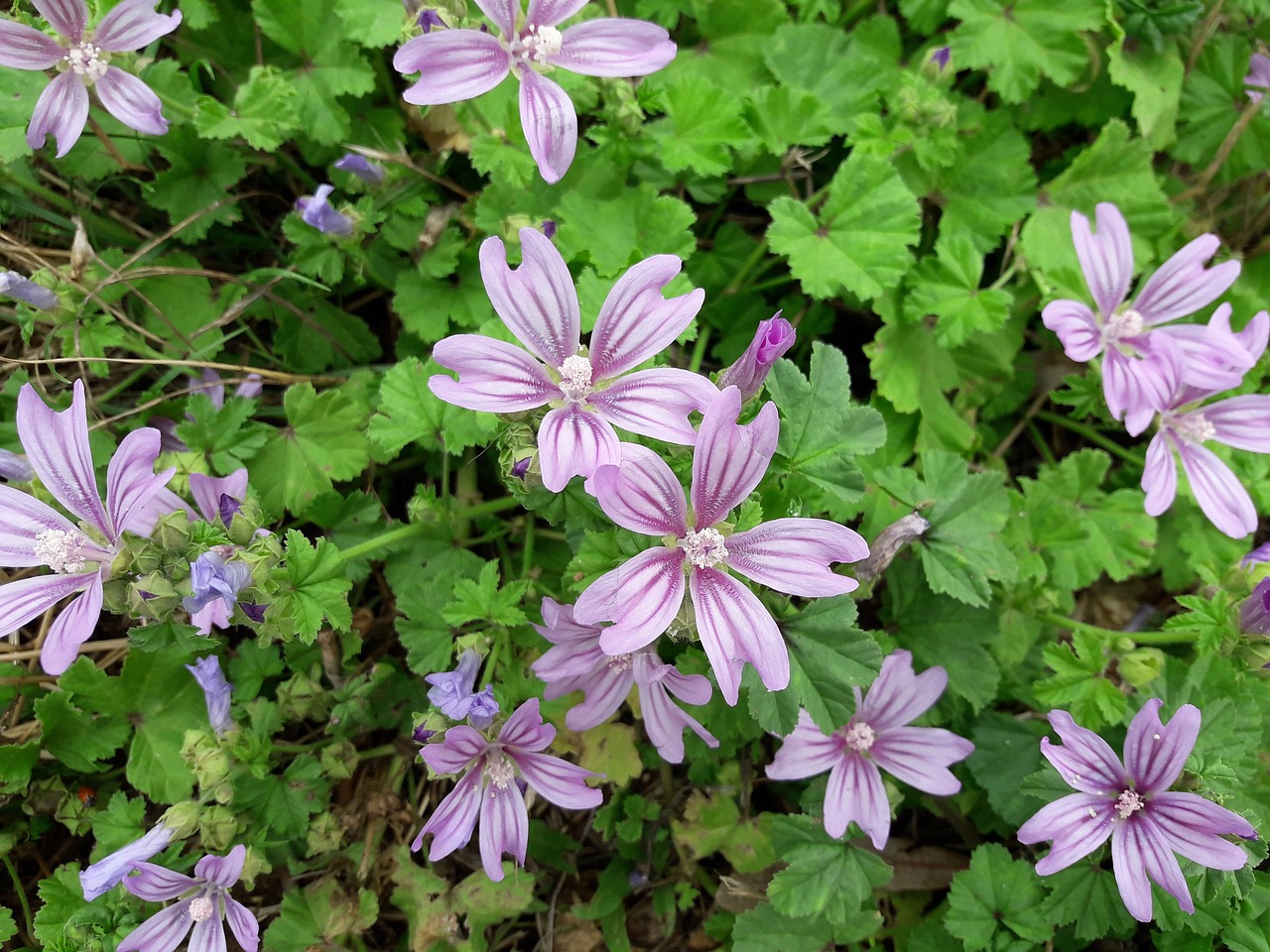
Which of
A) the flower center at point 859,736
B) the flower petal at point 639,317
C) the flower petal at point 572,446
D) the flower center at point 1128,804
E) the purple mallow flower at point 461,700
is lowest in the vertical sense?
the flower center at point 859,736

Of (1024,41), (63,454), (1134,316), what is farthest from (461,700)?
(1024,41)

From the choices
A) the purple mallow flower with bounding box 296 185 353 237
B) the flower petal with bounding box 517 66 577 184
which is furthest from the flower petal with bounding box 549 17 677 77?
the purple mallow flower with bounding box 296 185 353 237

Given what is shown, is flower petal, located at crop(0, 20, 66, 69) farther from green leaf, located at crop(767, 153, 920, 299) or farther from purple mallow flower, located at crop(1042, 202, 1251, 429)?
purple mallow flower, located at crop(1042, 202, 1251, 429)

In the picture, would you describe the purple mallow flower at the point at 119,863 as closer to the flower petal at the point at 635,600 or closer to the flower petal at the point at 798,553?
the flower petal at the point at 635,600

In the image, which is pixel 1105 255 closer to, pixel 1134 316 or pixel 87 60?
pixel 1134 316

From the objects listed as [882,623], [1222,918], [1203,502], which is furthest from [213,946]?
[1203,502]

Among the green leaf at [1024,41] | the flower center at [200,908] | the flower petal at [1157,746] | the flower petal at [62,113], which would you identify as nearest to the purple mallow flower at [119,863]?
the flower center at [200,908]
